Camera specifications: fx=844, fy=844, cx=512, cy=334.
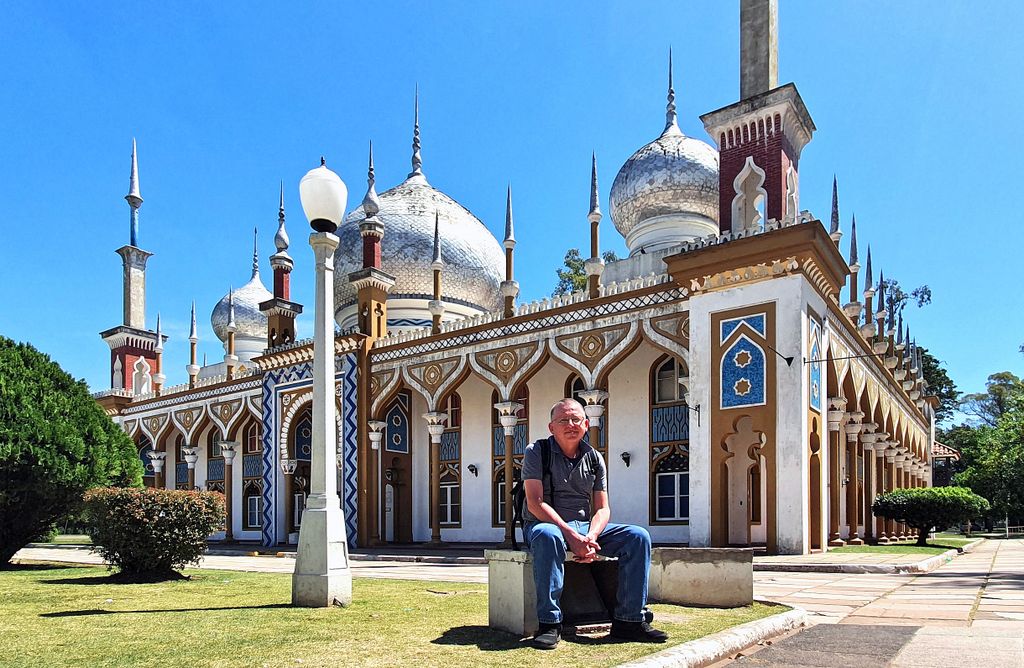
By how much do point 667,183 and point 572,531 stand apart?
733 inches

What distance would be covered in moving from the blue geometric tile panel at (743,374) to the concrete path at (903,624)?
5140mm

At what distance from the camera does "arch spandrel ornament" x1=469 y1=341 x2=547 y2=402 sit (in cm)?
1838

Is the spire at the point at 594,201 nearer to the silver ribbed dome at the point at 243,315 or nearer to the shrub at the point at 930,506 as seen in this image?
the shrub at the point at 930,506

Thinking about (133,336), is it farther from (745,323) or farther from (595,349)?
(745,323)

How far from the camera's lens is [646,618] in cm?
432

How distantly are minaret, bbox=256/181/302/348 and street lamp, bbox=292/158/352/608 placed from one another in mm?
18601

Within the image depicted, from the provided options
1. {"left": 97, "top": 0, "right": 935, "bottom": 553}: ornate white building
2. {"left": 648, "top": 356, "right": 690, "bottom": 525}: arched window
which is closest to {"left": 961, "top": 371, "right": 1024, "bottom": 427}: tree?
{"left": 97, "top": 0, "right": 935, "bottom": 553}: ornate white building

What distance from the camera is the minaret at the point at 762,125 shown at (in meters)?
16.4

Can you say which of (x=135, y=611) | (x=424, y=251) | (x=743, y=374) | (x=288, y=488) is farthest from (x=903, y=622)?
(x=424, y=251)

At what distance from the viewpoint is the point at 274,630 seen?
15.8ft

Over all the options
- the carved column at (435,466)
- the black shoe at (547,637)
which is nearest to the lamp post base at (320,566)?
the black shoe at (547,637)

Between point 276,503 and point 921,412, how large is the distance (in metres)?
23.1

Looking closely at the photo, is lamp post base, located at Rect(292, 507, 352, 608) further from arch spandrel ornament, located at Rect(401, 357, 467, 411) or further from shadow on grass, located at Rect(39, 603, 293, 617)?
arch spandrel ornament, located at Rect(401, 357, 467, 411)

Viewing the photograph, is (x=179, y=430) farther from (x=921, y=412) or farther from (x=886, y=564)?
(x=921, y=412)
